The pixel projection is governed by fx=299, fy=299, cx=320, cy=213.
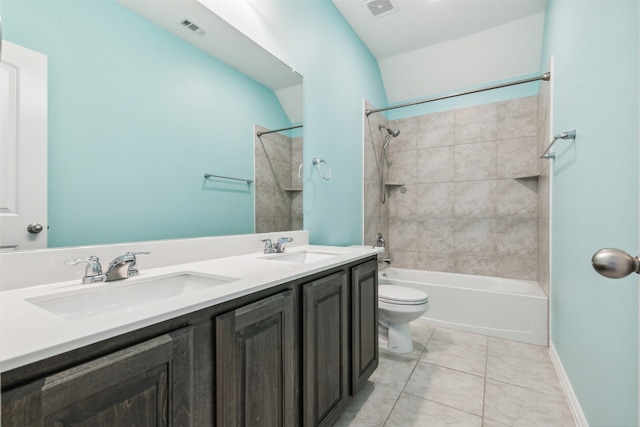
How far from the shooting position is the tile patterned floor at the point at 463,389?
1.46m

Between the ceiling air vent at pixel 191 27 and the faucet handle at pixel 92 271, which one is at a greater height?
the ceiling air vent at pixel 191 27

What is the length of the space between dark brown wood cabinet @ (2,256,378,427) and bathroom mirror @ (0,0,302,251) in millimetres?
580

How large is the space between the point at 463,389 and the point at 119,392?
1.78 meters

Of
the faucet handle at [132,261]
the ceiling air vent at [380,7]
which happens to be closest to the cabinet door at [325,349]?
the faucet handle at [132,261]

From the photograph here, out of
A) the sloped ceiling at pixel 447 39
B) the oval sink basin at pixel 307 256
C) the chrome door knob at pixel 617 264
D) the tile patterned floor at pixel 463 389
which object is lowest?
the tile patterned floor at pixel 463 389

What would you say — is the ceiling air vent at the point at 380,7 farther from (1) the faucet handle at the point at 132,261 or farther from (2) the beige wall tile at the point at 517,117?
(1) the faucet handle at the point at 132,261

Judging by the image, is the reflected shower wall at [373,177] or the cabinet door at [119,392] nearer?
the cabinet door at [119,392]

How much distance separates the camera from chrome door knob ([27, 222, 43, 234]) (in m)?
0.88

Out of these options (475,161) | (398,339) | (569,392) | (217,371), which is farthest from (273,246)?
(475,161)

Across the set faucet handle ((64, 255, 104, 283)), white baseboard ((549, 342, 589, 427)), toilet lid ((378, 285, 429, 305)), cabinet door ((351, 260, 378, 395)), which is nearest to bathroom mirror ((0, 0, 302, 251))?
faucet handle ((64, 255, 104, 283))

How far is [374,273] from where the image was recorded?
1748mm

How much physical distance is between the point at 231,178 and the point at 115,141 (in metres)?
0.53

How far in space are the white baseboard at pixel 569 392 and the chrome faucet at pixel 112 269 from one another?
1.95 meters

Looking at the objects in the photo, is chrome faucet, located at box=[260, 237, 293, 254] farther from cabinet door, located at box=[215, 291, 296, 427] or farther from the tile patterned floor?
the tile patterned floor
